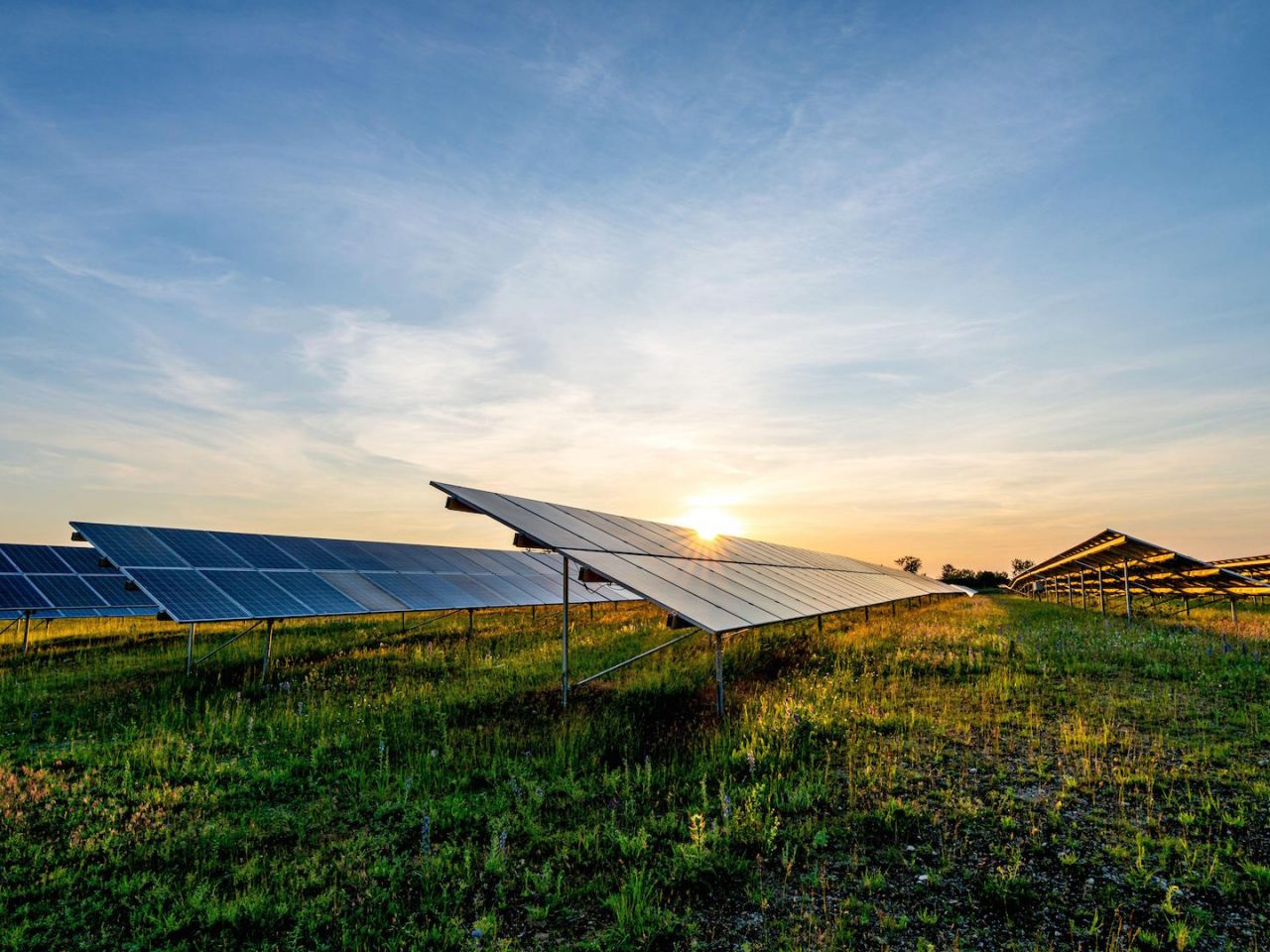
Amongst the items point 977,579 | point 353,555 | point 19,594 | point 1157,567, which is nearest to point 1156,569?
point 1157,567

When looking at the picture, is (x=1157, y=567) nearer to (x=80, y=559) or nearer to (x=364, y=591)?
(x=364, y=591)

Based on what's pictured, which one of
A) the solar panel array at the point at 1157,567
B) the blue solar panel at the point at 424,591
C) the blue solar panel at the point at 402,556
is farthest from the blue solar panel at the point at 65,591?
the solar panel array at the point at 1157,567

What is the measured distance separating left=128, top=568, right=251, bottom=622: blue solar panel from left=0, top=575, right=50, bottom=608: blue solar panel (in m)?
6.81

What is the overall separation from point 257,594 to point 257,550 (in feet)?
16.0

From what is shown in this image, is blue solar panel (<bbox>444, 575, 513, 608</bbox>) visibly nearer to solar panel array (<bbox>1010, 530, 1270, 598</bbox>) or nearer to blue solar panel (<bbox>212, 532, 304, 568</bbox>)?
blue solar panel (<bbox>212, 532, 304, 568</bbox>)

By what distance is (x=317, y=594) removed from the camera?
17.2 metres

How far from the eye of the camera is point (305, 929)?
5230mm

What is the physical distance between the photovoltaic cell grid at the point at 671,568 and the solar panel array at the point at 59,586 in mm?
14132

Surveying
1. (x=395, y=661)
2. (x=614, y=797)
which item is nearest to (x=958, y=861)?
(x=614, y=797)

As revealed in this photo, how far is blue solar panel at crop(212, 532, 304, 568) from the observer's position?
Answer: 18859 millimetres

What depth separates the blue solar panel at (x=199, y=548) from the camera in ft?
56.7

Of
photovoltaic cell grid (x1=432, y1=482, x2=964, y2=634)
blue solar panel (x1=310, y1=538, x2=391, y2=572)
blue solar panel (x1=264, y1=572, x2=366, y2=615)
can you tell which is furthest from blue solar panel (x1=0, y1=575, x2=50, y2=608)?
photovoltaic cell grid (x1=432, y1=482, x2=964, y2=634)

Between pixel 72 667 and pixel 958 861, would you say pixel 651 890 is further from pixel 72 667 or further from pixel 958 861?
pixel 72 667

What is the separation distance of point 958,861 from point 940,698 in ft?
18.9
